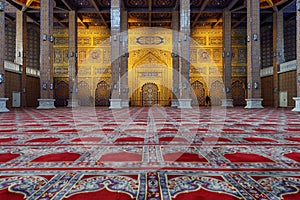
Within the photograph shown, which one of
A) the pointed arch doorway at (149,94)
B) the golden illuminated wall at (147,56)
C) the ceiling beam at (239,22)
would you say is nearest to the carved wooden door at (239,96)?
the golden illuminated wall at (147,56)

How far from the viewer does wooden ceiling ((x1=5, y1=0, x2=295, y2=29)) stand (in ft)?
48.1

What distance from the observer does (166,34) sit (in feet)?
60.0

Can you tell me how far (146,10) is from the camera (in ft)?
51.8

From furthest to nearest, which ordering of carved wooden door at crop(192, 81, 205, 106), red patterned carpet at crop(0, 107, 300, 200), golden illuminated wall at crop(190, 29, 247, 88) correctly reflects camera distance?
carved wooden door at crop(192, 81, 205, 106) < golden illuminated wall at crop(190, 29, 247, 88) < red patterned carpet at crop(0, 107, 300, 200)

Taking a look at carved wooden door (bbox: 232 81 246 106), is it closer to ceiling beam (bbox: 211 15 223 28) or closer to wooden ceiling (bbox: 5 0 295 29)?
ceiling beam (bbox: 211 15 223 28)

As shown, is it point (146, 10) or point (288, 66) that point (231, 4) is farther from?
point (146, 10)

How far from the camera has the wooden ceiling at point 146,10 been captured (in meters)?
14.7

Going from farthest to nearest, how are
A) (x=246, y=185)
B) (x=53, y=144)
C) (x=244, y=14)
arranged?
(x=244, y=14)
(x=53, y=144)
(x=246, y=185)

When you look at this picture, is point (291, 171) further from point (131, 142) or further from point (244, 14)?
point (244, 14)

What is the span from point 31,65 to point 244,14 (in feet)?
54.6

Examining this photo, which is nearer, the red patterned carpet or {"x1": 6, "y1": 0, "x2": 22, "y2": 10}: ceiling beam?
the red patterned carpet

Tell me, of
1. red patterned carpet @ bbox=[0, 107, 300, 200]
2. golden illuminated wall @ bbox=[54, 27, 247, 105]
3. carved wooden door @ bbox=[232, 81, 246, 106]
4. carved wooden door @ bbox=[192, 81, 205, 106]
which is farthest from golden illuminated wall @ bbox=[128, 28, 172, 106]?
red patterned carpet @ bbox=[0, 107, 300, 200]

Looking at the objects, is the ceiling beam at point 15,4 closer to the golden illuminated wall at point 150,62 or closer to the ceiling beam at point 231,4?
the golden illuminated wall at point 150,62

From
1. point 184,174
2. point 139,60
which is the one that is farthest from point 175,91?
point 184,174
